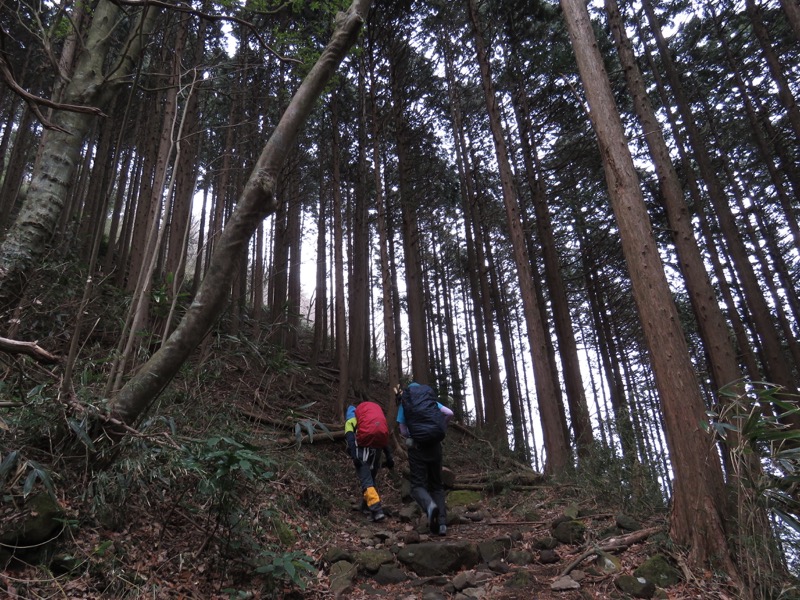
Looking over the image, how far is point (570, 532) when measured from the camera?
4.67 metres

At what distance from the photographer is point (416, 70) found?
44.9ft

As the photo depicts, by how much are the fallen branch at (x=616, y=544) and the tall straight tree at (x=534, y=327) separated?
147 inches

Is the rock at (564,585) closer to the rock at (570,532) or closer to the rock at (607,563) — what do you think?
the rock at (607,563)

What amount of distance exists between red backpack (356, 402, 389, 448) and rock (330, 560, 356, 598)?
2.06 m

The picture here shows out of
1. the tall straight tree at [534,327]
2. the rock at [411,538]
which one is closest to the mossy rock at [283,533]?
the rock at [411,538]

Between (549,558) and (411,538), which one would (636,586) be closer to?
(549,558)

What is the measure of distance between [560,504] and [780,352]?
27.1 feet

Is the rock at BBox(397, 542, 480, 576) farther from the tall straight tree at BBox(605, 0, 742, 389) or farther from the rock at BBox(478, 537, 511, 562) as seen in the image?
the tall straight tree at BBox(605, 0, 742, 389)

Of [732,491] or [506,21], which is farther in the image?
[506,21]

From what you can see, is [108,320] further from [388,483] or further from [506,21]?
[506,21]

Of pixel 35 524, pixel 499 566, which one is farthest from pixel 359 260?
pixel 35 524

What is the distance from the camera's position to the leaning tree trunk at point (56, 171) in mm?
4090

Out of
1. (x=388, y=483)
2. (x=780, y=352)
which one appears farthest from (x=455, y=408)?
(x=780, y=352)

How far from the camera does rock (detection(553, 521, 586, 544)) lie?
4.62 metres
